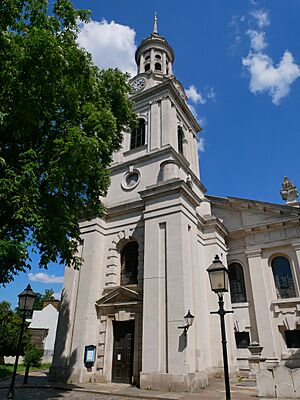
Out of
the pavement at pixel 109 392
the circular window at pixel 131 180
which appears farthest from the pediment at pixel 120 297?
the circular window at pixel 131 180

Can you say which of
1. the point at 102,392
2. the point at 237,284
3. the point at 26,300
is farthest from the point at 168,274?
the point at 237,284

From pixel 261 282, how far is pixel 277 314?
2.20 metres

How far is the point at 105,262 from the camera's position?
18078 mm

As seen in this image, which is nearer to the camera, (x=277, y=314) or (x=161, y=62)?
(x=277, y=314)

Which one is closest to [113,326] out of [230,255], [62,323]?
[62,323]

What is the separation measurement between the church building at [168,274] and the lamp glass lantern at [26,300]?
5.23 m

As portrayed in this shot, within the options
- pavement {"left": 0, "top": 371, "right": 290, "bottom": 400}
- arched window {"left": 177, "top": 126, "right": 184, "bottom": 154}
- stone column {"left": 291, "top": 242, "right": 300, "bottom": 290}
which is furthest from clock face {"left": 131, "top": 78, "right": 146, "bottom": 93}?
pavement {"left": 0, "top": 371, "right": 290, "bottom": 400}

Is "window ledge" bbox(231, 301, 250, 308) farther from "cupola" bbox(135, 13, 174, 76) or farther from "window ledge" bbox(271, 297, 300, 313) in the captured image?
"cupola" bbox(135, 13, 174, 76)

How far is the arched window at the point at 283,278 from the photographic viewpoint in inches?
805

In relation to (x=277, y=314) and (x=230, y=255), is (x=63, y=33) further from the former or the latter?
(x=277, y=314)

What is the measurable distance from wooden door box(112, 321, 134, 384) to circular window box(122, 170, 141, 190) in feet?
28.4

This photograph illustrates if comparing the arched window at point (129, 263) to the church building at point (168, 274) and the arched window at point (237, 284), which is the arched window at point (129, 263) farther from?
the arched window at point (237, 284)

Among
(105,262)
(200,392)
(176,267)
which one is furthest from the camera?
(105,262)

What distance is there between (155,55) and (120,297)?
22847 mm
